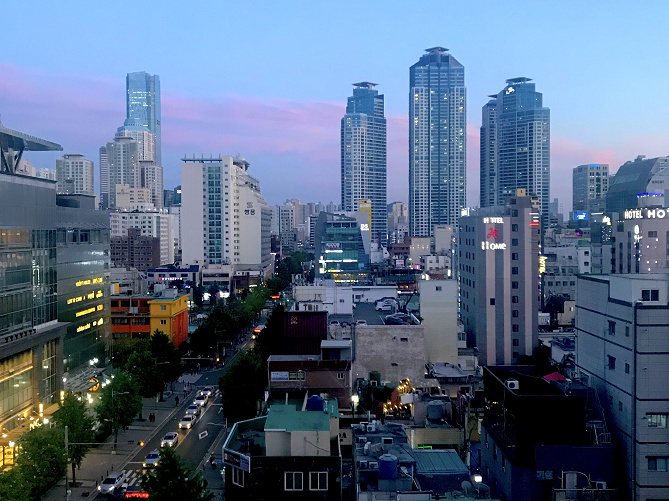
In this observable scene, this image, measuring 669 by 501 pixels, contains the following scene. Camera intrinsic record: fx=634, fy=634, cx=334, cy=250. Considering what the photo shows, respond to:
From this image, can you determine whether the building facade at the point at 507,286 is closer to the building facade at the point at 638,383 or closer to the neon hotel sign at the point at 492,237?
the neon hotel sign at the point at 492,237

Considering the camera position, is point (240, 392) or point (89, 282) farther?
point (89, 282)

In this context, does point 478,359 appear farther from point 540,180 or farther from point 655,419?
point 540,180

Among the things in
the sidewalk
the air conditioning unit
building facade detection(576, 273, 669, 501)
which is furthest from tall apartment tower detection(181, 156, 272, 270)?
building facade detection(576, 273, 669, 501)

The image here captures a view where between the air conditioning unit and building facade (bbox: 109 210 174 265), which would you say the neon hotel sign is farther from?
building facade (bbox: 109 210 174 265)

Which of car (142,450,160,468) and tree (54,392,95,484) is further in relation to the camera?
car (142,450,160,468)

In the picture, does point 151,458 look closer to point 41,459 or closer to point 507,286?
point 41,459

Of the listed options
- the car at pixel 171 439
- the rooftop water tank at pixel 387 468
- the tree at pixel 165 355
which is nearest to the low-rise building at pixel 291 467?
the rooftop water tank at pixel 387 468

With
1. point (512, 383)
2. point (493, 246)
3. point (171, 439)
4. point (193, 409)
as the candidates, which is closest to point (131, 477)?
point (171, 439)

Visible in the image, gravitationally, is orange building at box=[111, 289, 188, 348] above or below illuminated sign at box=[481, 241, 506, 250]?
below
